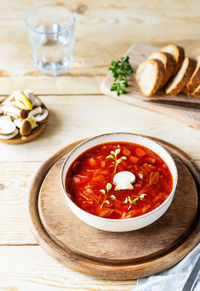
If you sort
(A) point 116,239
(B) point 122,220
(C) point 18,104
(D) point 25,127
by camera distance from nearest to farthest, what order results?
(B) point 122,220
(A) point 116,239
(D) point 25,127
(C) point 18,104

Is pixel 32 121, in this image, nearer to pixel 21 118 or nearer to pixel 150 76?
pixel 21 118

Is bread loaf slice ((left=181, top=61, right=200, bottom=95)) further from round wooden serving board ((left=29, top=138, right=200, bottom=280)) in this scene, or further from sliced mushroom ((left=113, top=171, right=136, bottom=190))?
sliced mushroom ((left=113, top=171, right=136, bottom=190))

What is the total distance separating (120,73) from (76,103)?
32cm

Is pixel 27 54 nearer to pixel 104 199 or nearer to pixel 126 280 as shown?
pixel 104 199

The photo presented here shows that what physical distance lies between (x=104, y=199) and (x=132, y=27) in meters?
1.78

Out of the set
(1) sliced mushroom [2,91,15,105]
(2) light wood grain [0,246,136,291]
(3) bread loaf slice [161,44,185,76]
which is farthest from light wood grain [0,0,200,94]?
(2) light wood grain [0,246,136,291]

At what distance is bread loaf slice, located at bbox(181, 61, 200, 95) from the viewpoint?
2281mm

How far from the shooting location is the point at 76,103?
2344 millimetres

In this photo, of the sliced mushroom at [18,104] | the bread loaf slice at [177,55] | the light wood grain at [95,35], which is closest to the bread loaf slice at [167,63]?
the bread loaf slice at [177,55]

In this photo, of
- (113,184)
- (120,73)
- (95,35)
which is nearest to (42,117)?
(120,73)

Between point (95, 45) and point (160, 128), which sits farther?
point (95, 45)

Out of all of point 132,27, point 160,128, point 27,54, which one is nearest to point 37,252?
point 160,128

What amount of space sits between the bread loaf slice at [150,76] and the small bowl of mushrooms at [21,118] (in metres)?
0.60

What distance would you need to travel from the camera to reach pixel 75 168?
1726mm
